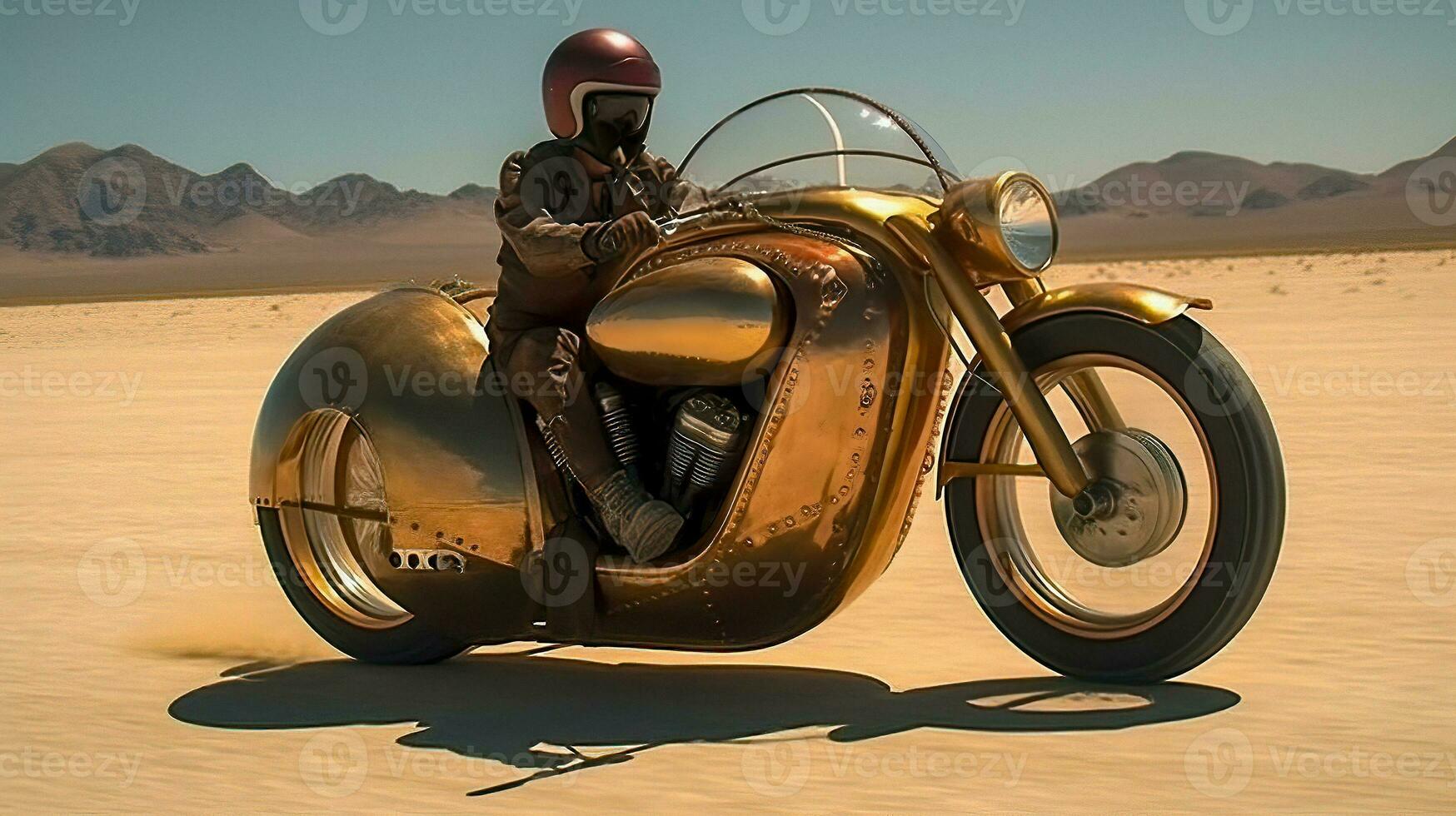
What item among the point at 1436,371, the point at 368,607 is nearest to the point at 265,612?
the point at 368,607

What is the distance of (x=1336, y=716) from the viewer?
20.4 ft

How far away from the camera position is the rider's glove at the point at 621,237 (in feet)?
21.4

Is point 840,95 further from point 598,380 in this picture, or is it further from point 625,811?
point 625,811

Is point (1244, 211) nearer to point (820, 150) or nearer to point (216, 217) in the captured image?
point (216, 217)

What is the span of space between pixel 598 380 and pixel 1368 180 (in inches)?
7203

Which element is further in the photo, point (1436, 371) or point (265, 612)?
point (1436, 371)
